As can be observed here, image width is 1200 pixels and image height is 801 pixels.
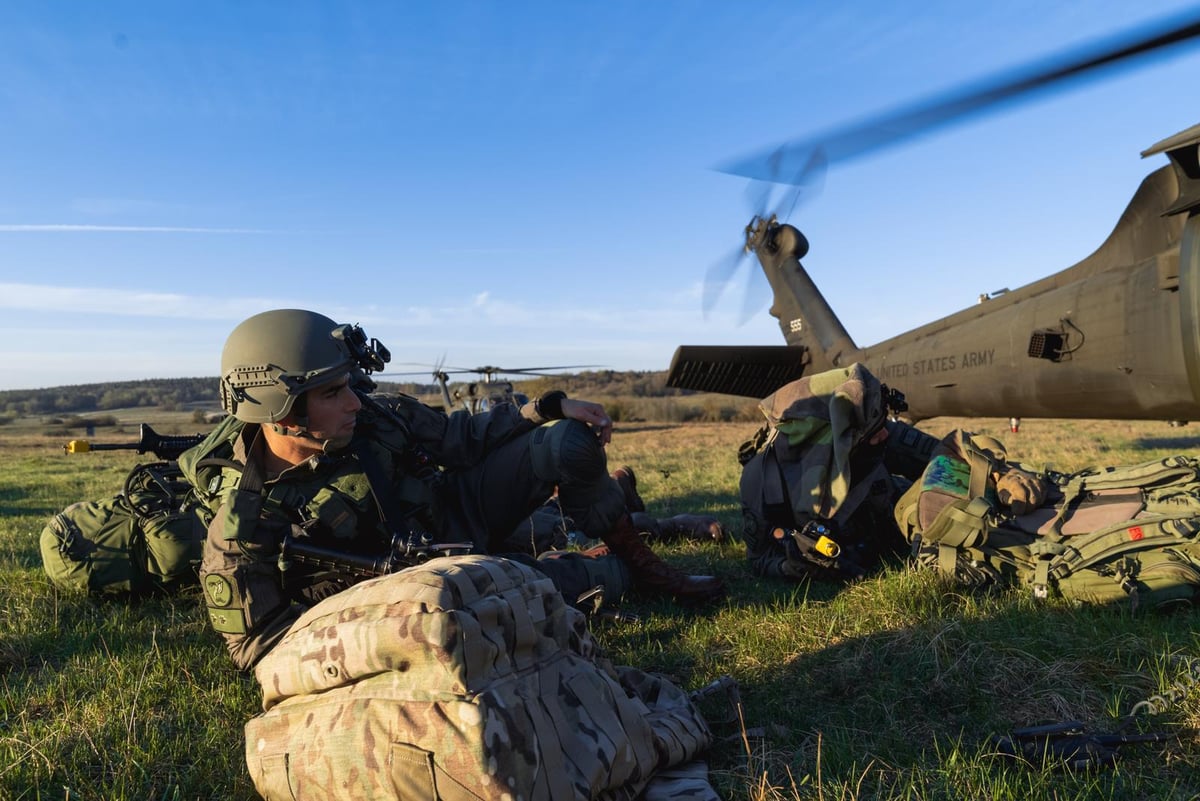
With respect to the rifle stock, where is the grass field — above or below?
below

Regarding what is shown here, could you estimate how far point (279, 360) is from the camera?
3244mm

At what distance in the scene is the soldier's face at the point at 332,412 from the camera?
3293mm

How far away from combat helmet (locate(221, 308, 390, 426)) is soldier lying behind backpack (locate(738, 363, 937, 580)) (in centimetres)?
261

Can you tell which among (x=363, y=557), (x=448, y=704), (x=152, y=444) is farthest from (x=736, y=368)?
(x=448, y=704)

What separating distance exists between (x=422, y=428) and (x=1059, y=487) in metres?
3.47

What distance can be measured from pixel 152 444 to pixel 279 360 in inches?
75.2

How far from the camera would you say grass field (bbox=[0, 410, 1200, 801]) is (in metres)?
2.32

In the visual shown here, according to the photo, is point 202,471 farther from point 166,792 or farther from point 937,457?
point 937,457

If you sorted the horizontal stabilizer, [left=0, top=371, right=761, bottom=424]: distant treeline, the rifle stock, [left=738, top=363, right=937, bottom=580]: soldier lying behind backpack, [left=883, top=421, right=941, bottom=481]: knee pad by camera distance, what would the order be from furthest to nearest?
[left=0, top=371, right=761, bottom=424]: distant treeline, the horizontal stabilizer, [left=883, top=421, right=941, bottom=481]: knee pad, [left=738, top=363, right=937, bottom=580]: soldier lying behind backpack, the rifle stock

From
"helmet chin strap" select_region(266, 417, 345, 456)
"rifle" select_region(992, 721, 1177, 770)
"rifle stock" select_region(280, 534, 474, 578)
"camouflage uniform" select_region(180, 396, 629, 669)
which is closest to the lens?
"rifle" select_region(992, 721, 1177, 770)

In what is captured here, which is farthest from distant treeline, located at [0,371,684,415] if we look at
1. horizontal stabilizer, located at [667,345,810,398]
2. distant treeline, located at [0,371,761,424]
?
horizontal stabilizer, located at [667,345,810,398]

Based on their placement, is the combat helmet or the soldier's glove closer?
the combat helmet

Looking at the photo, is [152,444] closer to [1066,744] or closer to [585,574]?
[585,574]

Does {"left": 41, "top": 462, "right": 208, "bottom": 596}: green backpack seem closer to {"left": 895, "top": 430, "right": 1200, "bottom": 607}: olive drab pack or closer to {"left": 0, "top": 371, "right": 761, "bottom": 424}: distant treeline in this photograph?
{"left": 895, "top": 430, "right": 1200, "bottom": 607}: olive drab pack
